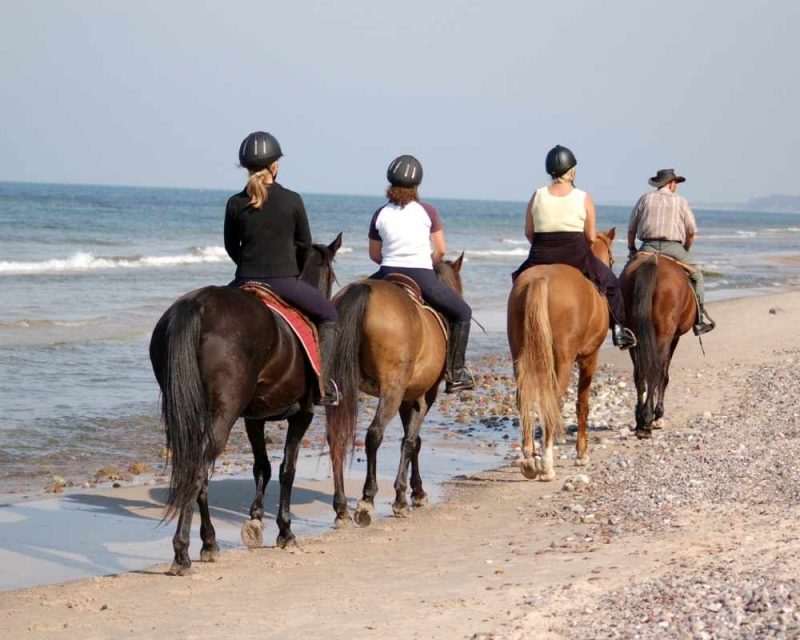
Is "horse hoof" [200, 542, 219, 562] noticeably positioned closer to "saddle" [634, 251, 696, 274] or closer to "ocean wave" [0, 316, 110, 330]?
"saddle" [634, 251, 696, 274]

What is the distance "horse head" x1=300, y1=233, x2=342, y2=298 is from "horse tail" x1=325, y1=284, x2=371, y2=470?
247mm

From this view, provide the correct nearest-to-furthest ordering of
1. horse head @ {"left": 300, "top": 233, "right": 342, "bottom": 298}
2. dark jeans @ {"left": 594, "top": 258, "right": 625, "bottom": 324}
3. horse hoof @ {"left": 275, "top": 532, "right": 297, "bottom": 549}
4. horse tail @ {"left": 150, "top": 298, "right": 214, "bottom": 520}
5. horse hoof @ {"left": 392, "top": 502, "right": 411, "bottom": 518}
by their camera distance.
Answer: horse tail @ {"left": 150, "top": 298, "right": 214, "bottom": 520}, horse hoof @ {"left": 275, "top": 532, "right": 297, "bottom": 549}, horse head @ {"left": 300, "top": 233, "right": 342, "bottom": 298}, horse hoof @ {"left": 392, "top": 502, "right": 411, "bottom": 518}, dark jeans @ {"left": 594, "top": 258, "right": 625, "bottom": 324}

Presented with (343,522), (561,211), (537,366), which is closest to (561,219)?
(561,211)

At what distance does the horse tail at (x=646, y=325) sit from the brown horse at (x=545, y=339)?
1990 millimetres

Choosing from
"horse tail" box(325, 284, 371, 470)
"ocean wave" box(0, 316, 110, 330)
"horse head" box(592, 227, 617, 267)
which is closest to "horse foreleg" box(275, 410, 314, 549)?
"horse tail" box(325, 284, 371, 470)

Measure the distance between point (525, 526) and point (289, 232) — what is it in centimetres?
262

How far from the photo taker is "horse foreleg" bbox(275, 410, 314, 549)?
8164 millimetres

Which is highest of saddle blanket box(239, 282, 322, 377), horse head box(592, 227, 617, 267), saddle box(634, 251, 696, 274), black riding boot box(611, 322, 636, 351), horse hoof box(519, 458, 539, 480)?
horse head box(592, 227, 617, 267)

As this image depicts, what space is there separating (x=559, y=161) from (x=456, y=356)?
1896mm

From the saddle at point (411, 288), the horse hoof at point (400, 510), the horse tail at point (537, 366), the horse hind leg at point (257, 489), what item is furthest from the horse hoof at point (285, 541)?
the horse tail at point (537, 366)

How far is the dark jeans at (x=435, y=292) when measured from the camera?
31.2 ft

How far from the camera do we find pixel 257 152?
782cm

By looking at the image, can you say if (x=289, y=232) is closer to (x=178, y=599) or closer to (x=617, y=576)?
(x=178, y=599)

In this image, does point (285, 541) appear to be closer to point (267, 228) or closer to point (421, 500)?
point (421, 500)
